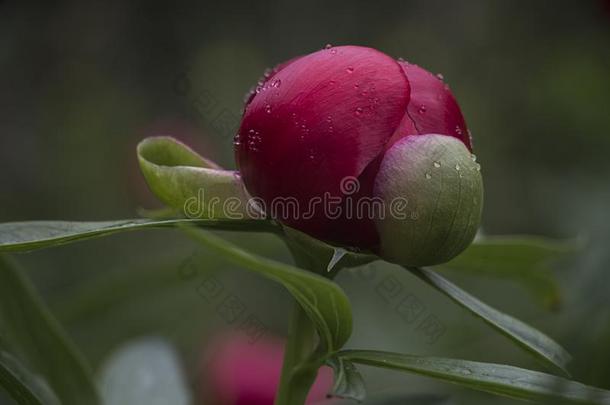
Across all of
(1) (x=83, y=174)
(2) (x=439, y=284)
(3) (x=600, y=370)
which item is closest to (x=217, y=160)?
(1) (x=83, y=174)

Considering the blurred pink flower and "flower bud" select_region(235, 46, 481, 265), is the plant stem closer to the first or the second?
"flower bud" select_region(235, 46, 481, 265)

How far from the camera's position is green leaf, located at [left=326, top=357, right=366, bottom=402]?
25.2 inches

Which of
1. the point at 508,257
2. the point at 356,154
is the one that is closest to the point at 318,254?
the point at 356,154

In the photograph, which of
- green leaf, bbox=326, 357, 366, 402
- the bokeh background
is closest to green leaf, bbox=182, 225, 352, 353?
green leaf, bbox=326, 357, 366, 402

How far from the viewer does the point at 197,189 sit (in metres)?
A: 0.75

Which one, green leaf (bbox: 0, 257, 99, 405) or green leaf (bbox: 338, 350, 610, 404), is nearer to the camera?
green leaf (bbox: 338, 350, 610, 404)

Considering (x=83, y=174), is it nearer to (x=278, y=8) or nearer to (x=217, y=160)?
(x=217, y=160)

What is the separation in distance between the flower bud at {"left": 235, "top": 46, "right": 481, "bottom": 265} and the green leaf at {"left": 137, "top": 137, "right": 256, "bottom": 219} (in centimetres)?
4

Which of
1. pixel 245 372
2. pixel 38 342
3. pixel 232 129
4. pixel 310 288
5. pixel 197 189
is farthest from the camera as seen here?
pixel 232 129

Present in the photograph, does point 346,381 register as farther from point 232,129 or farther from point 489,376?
point 232,129

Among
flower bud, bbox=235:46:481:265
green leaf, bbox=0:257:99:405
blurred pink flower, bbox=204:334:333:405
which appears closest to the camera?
flower bud, bbox=235:46:481:265

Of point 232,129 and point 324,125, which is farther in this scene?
point 232,129

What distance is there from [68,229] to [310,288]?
0.59 ft

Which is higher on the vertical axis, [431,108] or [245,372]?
[431,108]
